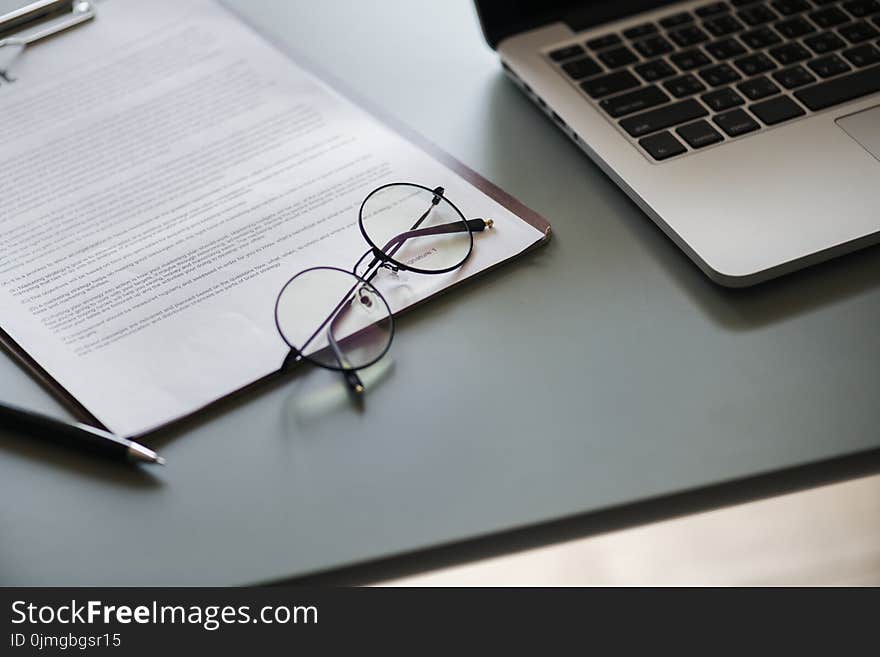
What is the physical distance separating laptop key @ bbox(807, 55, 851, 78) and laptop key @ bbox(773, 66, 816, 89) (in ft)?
0.03

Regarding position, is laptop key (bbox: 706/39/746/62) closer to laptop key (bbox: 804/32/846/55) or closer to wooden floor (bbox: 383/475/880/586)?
laptop key (bbox: 804/32/846/55)

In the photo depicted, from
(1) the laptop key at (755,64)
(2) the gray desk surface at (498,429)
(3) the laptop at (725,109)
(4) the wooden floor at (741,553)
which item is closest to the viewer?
(2) the gray desk surface at (498,429)

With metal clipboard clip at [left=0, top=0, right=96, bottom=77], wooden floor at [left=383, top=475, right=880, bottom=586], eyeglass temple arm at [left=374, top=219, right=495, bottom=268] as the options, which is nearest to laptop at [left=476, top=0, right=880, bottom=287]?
eyeglass temple arm at [left=374, top=219, right=495, bottom=268]

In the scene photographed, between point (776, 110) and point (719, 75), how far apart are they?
0.18 feet

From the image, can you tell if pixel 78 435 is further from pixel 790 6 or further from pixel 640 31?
pixel 790 6

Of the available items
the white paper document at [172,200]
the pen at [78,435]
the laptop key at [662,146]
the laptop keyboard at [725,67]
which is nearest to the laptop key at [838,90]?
the laptop keyboard at [725,67]

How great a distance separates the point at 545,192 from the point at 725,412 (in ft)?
0.74

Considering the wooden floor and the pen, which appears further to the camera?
the wooden floor

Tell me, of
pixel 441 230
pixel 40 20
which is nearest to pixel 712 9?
pixel 441 230

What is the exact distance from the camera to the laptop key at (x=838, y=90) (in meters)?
0.68

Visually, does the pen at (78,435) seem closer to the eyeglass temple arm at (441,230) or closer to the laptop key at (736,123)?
the eyeglass temple arm at (441,230)

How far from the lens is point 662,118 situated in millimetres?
673

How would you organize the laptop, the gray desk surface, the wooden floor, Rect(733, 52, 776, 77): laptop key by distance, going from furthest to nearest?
the wooden floor → Rect(733, 52, 776, 77): laptop key → the laptop → the gray desk surface

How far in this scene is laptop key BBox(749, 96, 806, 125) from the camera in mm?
670
